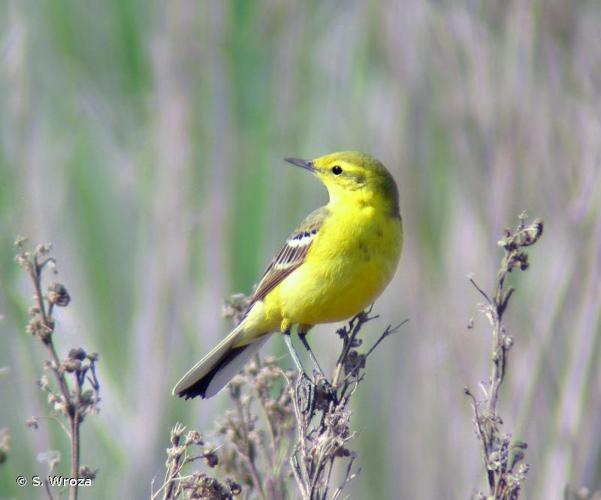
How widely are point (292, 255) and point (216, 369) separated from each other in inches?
22.6

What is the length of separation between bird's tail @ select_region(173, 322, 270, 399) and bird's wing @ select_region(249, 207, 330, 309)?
0.64ft

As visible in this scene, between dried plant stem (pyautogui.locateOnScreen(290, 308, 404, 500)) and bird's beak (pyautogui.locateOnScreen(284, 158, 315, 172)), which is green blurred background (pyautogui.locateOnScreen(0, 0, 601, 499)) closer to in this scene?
bird's beak (pyautogui.locateOnScreen(284, 158, 315, 172))

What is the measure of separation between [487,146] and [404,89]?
0.58 m

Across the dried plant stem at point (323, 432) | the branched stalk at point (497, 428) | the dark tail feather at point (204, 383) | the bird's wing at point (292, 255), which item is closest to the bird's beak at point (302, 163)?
the bird's wing at point (292, 255)

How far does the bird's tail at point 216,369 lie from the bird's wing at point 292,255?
0.64ft

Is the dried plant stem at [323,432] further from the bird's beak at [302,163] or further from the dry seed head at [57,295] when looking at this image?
the bird's beak at [302,163]

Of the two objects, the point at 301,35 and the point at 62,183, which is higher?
the point at 301,35

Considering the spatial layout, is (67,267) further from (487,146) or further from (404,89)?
(487,146)

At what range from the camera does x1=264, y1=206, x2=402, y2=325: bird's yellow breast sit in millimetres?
3510

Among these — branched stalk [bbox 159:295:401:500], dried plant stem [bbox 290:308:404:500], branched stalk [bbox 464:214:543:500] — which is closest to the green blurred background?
branched stalk [bbox 159:295:401:500]

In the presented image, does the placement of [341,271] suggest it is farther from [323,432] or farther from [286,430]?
[323,432]

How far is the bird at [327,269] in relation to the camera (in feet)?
11.5

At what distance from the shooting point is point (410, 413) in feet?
16.0

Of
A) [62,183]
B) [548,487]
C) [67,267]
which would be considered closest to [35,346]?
[67,267]
